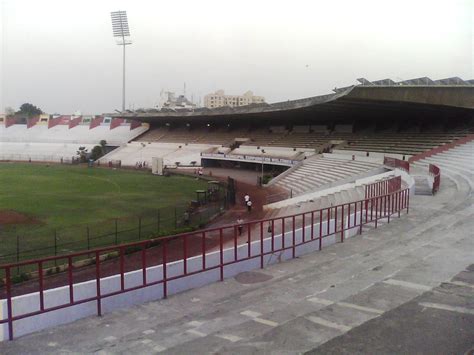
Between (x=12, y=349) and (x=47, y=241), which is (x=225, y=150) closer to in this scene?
(x=47, y=241)

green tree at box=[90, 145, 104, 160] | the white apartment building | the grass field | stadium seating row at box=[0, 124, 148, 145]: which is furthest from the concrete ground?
the white apartment building

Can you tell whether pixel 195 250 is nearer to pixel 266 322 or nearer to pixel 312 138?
pixel 266 322

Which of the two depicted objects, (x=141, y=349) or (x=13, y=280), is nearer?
(x=141, y=349)

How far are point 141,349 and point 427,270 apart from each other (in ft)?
22.1

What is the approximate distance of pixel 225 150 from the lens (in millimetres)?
63812

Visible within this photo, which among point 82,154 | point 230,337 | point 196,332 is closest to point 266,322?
point 230,337

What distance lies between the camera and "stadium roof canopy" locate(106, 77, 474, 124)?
31.6 m

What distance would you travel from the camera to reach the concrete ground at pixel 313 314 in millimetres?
6926

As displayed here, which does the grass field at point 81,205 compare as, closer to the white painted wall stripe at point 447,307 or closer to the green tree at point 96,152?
the white painted wall stripe at point 447,307

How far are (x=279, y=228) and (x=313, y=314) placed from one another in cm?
871

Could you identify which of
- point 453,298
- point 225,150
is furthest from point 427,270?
point 225,150

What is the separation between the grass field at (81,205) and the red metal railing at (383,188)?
913 cm

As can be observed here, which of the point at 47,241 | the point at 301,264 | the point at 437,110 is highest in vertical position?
the point at 437,110

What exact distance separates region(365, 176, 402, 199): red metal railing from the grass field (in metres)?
9.13
